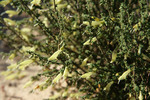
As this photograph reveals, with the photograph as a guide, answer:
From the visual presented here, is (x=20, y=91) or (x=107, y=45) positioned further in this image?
(x=20, y=91)

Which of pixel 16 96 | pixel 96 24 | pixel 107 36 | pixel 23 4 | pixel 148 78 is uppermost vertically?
pixel 23 4

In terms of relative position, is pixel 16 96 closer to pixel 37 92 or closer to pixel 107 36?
pixel 37 92

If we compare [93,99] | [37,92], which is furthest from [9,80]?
A: [93,99]

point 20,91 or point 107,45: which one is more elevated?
point 107,45

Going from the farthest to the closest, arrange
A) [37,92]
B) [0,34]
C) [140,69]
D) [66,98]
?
[37,92] < [66,98] < [0,34] < [140,69]

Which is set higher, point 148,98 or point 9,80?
point 148,98

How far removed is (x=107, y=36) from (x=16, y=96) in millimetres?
2122

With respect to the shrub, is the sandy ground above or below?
below

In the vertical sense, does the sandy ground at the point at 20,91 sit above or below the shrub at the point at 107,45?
below

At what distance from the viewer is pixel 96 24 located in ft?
5.33

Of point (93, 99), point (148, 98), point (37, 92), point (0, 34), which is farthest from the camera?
point (37, 92)

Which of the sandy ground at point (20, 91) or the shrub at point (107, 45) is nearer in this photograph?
the shrub at point (107, 45)

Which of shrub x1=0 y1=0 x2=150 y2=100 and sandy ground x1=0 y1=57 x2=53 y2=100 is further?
sandy ground x1=0 y1=57 x2=53 y2=100

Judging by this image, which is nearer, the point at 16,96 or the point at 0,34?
the point at 0,34
